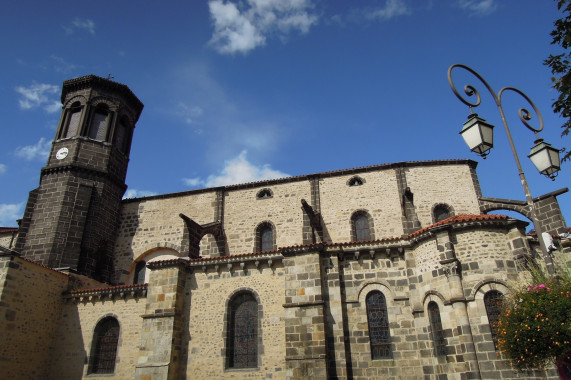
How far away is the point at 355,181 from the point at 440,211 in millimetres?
4108

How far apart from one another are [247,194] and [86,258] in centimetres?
799

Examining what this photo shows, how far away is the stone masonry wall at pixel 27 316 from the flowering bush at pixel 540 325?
51.5 ft

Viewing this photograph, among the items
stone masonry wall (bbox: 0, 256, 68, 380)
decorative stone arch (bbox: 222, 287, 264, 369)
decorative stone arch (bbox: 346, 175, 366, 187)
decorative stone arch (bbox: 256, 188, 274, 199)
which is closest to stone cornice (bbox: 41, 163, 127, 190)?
stone masonry wall (bbox: 0, 256, 68, 380)

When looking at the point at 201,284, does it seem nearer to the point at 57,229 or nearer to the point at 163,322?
the point at 163,322

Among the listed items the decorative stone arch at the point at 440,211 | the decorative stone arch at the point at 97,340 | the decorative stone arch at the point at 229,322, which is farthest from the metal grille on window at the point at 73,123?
the decorative stone arch at the point at 440,211

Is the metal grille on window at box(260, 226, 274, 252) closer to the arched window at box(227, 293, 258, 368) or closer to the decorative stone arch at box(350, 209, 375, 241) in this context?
the decorative stone arch at box(350, 209, 375, 241)

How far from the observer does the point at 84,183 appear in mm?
19906

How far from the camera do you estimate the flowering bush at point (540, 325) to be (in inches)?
265

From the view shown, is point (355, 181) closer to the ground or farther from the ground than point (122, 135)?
closer to the ground

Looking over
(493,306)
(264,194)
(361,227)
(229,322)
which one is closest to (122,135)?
(264,194)

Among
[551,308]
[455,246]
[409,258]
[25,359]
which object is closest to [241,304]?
[409,258]

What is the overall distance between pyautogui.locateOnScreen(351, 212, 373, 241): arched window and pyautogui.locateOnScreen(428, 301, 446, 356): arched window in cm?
653

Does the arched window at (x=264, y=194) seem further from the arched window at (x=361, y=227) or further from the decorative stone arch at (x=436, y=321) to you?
the decorative stone arch at (x=436, y=321)

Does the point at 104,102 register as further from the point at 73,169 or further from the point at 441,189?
the point at 441,189
